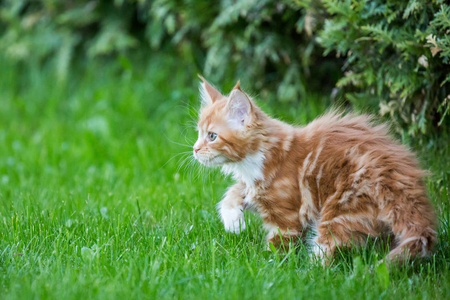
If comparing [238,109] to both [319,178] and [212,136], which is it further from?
[319,178]

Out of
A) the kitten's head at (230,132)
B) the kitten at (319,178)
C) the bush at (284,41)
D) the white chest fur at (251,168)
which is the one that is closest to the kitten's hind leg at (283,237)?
the kitten at (319,178)

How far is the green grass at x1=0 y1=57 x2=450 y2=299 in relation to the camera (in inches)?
107

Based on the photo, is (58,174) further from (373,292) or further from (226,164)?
(373,292)

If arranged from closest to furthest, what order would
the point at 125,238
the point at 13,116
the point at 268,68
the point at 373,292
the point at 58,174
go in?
the point at 373,292, the point at 125,238, the point at 58,174, the point at 268,68, the point at 13,116

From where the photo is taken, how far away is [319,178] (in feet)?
10.6

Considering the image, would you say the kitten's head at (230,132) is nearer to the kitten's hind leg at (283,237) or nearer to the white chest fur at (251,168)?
the white chest fur at (251,168)

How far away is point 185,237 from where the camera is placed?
11.2ft

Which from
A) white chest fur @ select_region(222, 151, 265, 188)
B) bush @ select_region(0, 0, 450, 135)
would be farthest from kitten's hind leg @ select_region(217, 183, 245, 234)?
bush @ select_region(0, 0, 450, 135)

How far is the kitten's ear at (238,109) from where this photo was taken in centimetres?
334

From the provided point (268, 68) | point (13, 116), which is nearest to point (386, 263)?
point (268, 68)

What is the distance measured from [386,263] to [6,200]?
307 cm

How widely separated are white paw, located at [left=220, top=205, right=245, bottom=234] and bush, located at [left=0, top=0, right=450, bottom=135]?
1.51 meters

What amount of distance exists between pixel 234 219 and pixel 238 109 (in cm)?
68

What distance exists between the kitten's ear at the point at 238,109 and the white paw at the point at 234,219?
522mm
